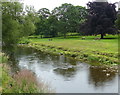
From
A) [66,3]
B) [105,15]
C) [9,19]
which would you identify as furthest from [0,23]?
[66,3]

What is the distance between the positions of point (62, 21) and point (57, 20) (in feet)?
16.4

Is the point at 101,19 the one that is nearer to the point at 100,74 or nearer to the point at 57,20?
the point at 57,20

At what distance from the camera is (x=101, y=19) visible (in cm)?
5341

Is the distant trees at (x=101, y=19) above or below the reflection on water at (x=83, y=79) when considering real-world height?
above

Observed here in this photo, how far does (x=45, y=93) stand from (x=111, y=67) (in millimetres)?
11000

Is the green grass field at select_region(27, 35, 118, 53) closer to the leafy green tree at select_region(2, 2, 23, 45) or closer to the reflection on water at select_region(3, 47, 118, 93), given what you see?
the reflection on water at select_region(3, 47, 118, 93)

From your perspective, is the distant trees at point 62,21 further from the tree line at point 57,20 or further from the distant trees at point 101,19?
the distant trees at point 101,19

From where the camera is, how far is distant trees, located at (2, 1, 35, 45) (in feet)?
81.6

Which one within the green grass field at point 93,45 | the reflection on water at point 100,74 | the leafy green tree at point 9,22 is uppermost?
the leafy green tree at point 9,22

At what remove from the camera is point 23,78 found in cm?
1227

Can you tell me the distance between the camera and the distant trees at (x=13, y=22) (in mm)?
24875

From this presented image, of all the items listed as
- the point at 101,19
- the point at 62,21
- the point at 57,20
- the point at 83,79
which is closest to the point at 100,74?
the point at 83,79

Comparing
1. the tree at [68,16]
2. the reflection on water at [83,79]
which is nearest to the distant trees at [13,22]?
the reflection on water at [83,79]

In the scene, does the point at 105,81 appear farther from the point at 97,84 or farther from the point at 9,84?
the point at 9,84
